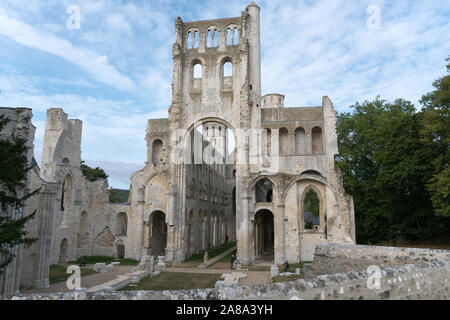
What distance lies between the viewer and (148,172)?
28.6 metres

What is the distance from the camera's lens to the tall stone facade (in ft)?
80.7

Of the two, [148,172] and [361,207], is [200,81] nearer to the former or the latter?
[148,172]

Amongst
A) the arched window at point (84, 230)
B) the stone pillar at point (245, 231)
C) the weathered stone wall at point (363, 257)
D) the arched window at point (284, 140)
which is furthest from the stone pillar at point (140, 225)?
the weathered stone wall at point (363, 257)

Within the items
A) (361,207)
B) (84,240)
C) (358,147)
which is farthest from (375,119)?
(84,240)

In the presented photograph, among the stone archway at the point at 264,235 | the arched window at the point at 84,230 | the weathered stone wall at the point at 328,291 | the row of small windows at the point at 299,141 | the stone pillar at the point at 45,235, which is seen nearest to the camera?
the weathered stone wall at the point at 328,291

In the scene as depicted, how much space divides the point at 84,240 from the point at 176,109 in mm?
14622

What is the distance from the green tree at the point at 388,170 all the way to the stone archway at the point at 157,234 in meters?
18.2

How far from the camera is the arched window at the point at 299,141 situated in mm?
26984

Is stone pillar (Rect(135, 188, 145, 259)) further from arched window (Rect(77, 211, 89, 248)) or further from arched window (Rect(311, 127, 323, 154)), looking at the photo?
arched window (Rect(311, 127, 323, 154))

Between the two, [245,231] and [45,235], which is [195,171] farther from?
[45,235]

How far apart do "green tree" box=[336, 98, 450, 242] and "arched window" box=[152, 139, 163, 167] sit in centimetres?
1795

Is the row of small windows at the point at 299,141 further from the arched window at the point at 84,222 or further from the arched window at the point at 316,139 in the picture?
the arched window at the point at 84,222

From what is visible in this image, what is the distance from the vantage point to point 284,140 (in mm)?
27234

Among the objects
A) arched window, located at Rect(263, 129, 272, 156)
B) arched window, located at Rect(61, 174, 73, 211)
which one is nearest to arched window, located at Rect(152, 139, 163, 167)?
arched window, located at Rect(61, 174, 73, 211)
